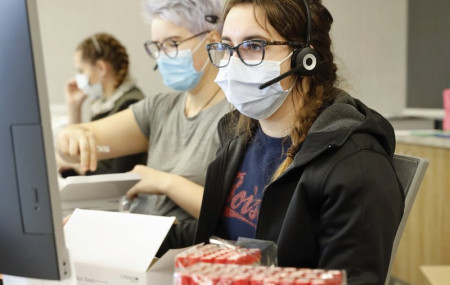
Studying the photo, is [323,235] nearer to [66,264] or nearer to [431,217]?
[66,264]

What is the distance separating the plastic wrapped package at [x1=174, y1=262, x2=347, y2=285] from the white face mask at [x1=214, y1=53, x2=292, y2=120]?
0.64 metres

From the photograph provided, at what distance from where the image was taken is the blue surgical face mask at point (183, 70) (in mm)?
1936

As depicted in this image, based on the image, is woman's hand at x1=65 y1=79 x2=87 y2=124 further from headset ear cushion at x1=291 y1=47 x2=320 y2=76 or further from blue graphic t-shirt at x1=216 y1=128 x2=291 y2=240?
headset ear cushion at x1=291 y1=47 x2=320 y2=76

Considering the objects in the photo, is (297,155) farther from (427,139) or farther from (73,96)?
(73,96)

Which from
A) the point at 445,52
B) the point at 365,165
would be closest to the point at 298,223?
the point at 365,165

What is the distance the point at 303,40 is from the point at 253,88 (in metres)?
0.15

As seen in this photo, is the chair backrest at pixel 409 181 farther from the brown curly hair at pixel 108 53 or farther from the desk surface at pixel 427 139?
the brown curly hair at pixel 108 53

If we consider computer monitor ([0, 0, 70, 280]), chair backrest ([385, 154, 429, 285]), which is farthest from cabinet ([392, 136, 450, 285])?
computer monitor ([0, 0, 70, 280])

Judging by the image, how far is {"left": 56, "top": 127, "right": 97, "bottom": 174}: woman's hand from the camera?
167 centimetres

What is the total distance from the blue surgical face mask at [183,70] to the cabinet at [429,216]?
4.41 feet

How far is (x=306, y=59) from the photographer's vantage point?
126 cm

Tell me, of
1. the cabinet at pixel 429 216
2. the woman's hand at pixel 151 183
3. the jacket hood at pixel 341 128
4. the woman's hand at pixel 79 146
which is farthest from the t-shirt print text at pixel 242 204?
the cabinet at pixel 429 216

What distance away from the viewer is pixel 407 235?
296 cm

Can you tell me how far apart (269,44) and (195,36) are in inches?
27.3
